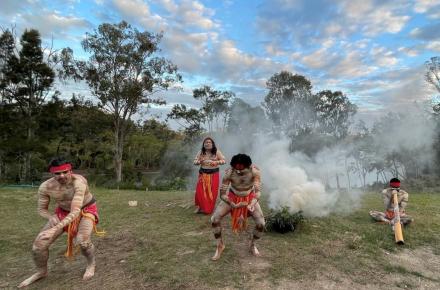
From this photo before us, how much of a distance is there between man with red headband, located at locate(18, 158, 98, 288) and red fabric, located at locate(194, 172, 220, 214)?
4.02 meters

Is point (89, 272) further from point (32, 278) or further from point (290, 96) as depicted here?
point (290, 96)

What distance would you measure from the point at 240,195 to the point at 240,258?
1.02 metres

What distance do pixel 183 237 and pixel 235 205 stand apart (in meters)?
1.79

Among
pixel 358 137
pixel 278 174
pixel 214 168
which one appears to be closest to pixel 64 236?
pixel 214 168

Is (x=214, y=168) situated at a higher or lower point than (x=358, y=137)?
lower

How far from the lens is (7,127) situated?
23.7 meters

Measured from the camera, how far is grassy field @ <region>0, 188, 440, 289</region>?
494 centimetres

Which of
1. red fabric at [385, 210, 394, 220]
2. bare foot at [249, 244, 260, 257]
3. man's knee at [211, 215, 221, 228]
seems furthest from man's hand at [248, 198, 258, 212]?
red fabric at [385, 210, 394, 220]

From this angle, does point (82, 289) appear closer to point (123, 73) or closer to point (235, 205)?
point (235, 205)

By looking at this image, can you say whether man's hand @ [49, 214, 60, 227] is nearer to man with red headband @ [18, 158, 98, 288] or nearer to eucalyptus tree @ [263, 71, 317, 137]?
man with red headband @ [18, 158, 98, 288]

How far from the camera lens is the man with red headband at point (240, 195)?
584 centimetres

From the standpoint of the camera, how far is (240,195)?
5953mm

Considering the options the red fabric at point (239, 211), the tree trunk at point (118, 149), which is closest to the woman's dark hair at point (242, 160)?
the red fabric at point (239, 211)

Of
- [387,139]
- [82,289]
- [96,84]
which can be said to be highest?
[96,84]
